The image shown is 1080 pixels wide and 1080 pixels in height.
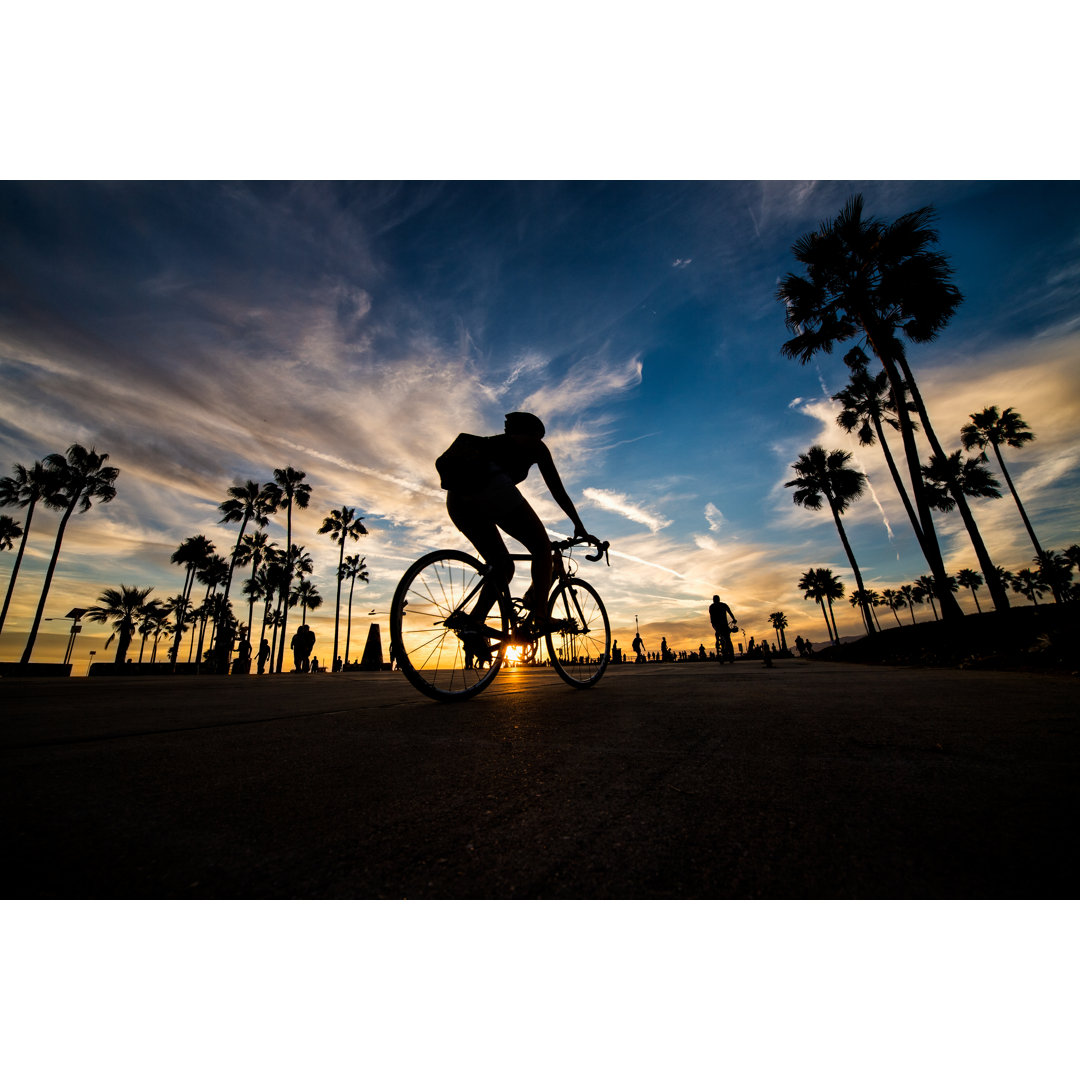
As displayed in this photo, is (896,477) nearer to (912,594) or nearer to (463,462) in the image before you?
(463,462)

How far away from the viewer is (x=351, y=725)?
208 cm

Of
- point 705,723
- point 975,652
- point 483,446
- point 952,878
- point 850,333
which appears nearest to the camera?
point 952,878

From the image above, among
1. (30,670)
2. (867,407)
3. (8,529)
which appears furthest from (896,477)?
(8,529)

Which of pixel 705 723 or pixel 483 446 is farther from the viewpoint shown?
pixel 483 446

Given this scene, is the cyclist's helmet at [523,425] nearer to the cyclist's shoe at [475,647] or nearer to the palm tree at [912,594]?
the cyclist's shoe at [475,647]

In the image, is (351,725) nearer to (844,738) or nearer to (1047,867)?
(844,738)

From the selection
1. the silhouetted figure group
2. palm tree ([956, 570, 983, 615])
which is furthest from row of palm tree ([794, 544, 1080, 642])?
the silhouetted figure group

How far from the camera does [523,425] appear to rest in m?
3.59

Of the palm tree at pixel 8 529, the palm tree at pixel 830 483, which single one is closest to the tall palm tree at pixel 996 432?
the palm tree at pixel 830 483

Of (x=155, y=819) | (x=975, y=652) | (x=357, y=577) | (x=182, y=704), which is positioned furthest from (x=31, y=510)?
(x=975, y=652)

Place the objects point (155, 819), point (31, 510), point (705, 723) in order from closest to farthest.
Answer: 1. point (155, 819)
2. point (705, 723)
3. point (31, 510)

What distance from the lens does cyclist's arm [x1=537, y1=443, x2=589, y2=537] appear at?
11.8 feet

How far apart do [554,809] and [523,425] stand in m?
2.95

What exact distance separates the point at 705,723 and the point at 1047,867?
4.11 feet
